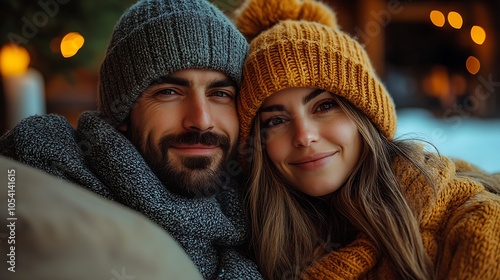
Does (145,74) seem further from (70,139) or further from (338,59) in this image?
(338,59)

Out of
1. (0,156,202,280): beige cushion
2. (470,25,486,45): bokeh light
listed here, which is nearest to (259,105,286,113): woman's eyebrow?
(0,156,202,280): beige cushion

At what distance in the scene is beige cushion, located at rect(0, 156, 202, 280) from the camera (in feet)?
1.96

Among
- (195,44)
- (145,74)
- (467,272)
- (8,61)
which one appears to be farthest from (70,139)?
(8,61)

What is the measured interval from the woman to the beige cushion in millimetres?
493

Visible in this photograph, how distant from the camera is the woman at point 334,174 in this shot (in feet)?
3.47

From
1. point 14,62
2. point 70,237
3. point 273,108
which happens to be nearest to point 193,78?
point 273,108

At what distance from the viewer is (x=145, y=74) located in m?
1.15

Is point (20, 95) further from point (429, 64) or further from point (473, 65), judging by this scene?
point (473, 65)

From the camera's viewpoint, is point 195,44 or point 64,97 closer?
point 195,44

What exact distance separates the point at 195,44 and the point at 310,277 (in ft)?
1.93

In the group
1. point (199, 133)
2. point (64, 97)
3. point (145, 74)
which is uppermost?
point (145, 74)

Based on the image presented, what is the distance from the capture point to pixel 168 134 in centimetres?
117

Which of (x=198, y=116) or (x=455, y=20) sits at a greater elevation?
(x=455, y=20)

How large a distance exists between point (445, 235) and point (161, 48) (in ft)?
2.44
